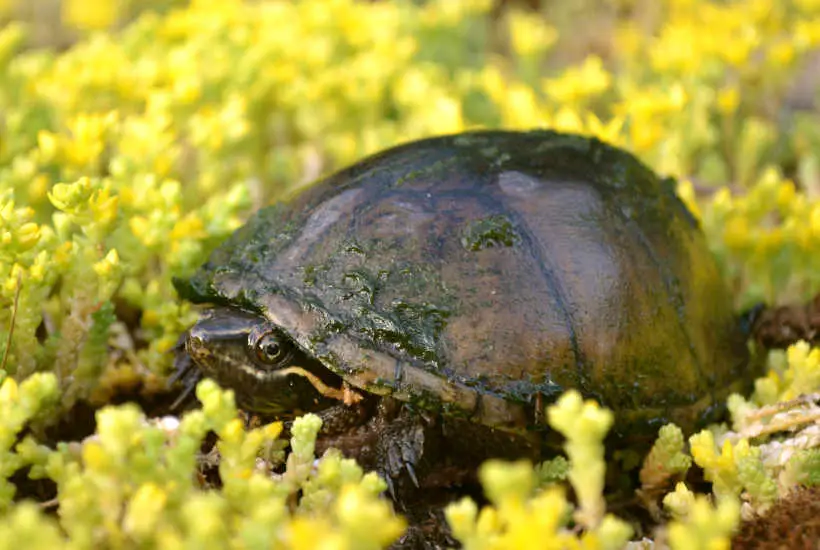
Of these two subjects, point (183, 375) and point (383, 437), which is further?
point (183, 375)

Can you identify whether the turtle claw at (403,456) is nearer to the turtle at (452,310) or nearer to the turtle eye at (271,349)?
the turtle at (452,310)

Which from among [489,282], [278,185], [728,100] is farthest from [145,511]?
[728,100]

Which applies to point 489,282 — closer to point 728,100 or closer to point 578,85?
point 578,85

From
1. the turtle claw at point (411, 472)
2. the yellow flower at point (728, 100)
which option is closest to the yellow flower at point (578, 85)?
the yellow flower at point (728, 100)

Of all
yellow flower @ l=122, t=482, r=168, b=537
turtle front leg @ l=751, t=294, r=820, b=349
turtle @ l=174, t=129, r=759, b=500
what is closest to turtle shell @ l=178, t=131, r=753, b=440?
turtle @ l=174, t=129, r=759, b=500

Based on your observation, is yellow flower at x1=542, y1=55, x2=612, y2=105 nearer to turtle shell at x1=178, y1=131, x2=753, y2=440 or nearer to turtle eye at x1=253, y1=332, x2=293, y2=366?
turtle shell at x1=178, y1=131, x2=753, y2=440
